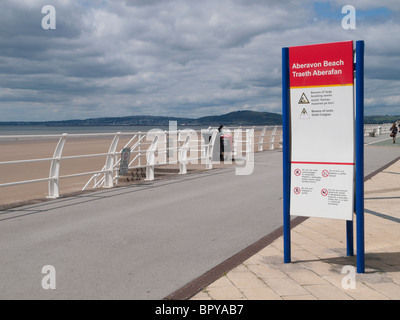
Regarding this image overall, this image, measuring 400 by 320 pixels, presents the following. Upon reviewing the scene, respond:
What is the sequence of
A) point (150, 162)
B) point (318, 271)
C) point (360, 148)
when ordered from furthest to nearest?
point (150, 162), point (318, 271), point (360, 148)

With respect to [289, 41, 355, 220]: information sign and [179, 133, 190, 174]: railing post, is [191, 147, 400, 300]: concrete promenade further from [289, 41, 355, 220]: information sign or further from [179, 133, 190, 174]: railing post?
[179, 133, 190, 174]: railing post

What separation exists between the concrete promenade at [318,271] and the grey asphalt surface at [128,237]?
0.47 metres

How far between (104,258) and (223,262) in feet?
4.61

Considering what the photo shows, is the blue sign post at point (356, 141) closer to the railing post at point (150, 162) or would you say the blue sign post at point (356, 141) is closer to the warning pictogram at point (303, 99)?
the warning pictogram at point (303, 99)

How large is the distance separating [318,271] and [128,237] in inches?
109

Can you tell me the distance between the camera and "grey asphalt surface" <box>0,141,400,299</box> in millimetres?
4768

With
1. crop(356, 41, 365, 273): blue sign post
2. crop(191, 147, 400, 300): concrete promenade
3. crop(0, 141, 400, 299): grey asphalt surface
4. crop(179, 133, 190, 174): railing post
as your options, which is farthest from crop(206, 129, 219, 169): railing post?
crop(356, 41, 365, 273): blue sign post

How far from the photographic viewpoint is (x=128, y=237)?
264 inches

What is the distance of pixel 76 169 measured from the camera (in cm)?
2809

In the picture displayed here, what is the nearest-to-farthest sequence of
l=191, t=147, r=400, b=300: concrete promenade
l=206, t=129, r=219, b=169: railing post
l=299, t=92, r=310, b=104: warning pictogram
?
l=191, t=147, r=400, b=300: concrete promenade < l=299, t=92, r=310, b=104: warning pictogram < l=206, t=129, r=219, b=169: railing post

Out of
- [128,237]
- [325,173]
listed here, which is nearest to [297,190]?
[325,173]

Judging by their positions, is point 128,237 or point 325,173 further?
point 128,237

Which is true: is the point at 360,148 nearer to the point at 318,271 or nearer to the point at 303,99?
A: the point at 303,99

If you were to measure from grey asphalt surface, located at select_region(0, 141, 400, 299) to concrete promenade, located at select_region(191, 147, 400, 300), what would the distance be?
474 millimetres
